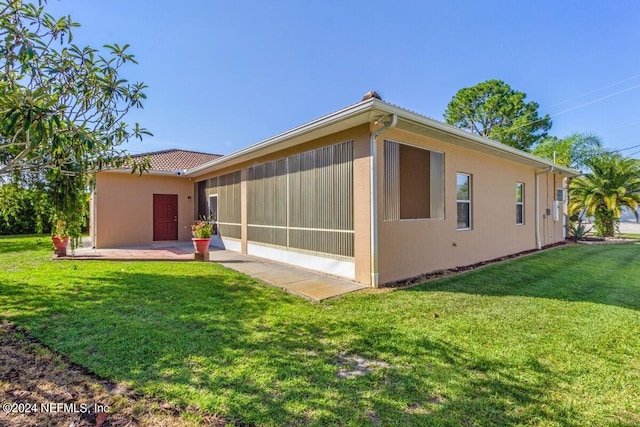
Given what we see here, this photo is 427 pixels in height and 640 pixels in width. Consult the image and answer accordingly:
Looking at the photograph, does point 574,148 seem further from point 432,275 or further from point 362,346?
point 362,346

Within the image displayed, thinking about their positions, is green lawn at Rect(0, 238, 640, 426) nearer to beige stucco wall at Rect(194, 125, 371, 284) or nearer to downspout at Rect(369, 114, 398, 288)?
downspout at Rect(369, 114, 398, 288)

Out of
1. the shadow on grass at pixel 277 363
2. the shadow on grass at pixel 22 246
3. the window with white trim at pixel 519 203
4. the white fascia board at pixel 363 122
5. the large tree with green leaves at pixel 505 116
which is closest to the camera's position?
the shadow on grass at pixel 277 363

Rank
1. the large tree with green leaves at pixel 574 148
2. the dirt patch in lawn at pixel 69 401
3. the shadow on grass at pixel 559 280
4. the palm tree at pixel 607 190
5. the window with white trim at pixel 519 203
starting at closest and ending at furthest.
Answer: the dirt patch in lawn at pixel 69 401, the shadow on grass at pixel 559 280, the window with white trim at pixel 519 203, the palm tree at pixel 607 190, the large tree with green leaves at pixel 574 148

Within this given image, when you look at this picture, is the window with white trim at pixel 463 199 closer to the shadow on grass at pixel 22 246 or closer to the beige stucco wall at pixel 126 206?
the beige stucco wall at pixel 126 206

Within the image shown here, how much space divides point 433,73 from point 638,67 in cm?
968

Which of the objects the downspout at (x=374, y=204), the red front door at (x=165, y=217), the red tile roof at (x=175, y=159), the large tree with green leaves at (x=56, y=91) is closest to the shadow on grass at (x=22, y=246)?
the red front door at (x=165, y=217)

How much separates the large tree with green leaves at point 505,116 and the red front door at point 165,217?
2458 centimetres

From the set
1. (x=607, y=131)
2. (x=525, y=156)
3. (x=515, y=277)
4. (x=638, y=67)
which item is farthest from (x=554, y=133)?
(x=515, y=277)

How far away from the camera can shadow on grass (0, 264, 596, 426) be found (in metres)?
2.41

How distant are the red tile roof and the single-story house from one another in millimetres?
1545

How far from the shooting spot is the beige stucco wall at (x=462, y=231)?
654cm

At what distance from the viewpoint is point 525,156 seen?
10.0 meters

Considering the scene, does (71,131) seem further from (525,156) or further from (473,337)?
(525,156)

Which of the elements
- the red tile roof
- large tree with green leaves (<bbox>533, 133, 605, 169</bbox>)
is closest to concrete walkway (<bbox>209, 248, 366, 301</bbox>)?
the red tile roof
